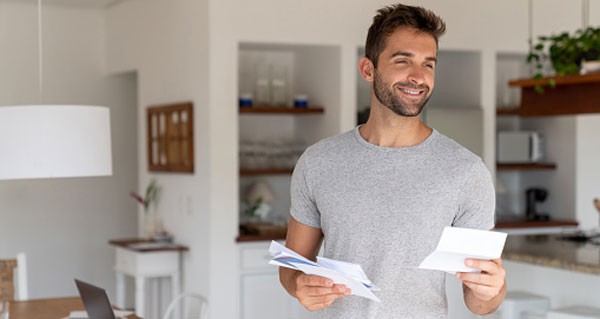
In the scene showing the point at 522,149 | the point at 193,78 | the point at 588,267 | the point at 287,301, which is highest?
the point at 193,78

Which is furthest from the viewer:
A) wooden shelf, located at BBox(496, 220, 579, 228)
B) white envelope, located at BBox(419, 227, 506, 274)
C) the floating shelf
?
wooden shelf, located at BBox(496, 220, 579, 228)

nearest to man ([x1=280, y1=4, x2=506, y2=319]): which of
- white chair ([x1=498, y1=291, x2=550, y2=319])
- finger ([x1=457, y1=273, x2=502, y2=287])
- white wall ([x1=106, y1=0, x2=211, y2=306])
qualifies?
finger ([x1=457, y1=273, x2=502, y2=287])

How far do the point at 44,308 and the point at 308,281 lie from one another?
2.41m

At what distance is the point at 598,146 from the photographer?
6.92 metres

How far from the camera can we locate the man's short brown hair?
2.22 m

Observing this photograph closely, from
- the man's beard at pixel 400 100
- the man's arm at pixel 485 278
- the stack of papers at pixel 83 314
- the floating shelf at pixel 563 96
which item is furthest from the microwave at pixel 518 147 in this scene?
the man's arm at pixel 485 278

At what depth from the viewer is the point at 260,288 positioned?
621 centimetres

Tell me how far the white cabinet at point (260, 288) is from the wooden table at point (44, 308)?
1931mm

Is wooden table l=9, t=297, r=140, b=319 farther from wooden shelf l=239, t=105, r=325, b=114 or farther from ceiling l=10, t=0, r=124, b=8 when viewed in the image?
ceiling l=10, t=0, r=124, b=8

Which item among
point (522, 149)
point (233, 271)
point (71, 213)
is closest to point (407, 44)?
point (233, 271)

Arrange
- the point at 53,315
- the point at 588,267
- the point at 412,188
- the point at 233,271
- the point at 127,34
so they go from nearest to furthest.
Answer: the point at 412,188 < the point at 53,315 < the point at 588,267 < the point at 233,271 < the point at 127,34

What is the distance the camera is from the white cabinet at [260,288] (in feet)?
20.2

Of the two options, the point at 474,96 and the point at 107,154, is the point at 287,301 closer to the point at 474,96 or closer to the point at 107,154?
the point at 474,96

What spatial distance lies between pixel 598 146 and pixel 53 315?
173 inches
